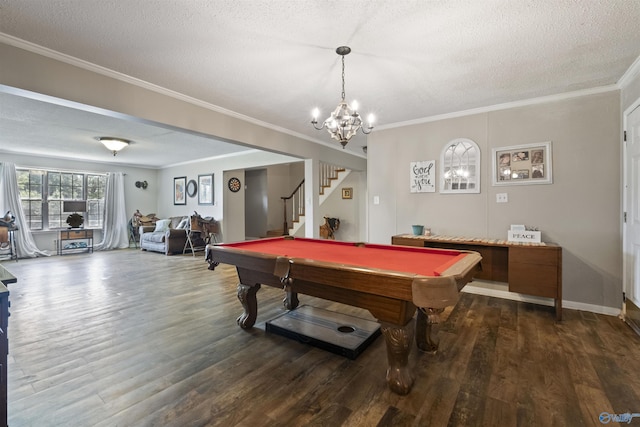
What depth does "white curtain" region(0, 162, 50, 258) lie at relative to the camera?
6.16 m

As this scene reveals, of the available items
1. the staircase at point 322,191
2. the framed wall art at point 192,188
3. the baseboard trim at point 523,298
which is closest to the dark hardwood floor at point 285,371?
the baseboard trim at point 523,298

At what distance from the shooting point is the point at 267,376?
1907 mm

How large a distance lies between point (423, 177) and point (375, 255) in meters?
Result: 2.29

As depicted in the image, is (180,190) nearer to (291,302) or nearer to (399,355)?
(291,302)

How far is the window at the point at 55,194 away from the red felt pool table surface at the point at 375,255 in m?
7.12

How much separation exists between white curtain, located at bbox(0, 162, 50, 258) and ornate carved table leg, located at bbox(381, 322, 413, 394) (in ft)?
27.1

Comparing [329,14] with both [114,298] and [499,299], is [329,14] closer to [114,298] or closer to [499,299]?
[499,299]

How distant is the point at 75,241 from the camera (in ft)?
23.9

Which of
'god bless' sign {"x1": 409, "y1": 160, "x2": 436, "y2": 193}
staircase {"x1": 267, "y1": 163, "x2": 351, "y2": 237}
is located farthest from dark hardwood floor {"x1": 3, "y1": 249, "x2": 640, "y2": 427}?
staircase {"x1": 267, "y1": 163, "x2": 351, "y2": 237}

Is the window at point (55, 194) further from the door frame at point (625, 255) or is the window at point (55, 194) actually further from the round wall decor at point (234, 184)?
the door frame at point (625, 255)

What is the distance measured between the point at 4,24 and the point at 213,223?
5351 mm

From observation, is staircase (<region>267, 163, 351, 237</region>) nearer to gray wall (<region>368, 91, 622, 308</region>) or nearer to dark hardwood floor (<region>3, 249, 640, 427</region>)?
gray wall (<region>368, 91, 622, 308</region>)

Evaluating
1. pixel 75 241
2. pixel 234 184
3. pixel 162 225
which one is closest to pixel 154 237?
pixel 162 225

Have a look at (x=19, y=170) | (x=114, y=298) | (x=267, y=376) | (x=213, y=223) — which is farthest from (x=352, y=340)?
(x=19, y=170)
